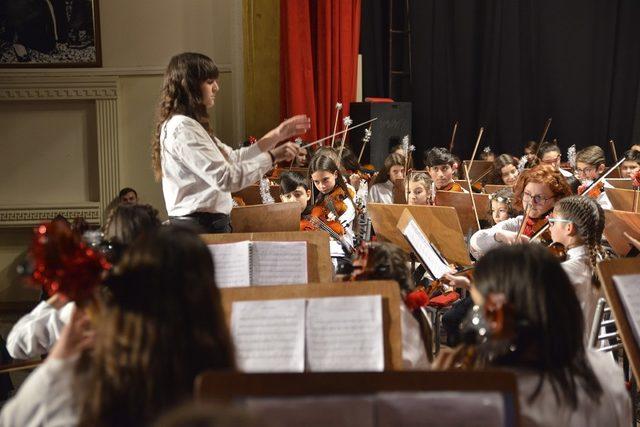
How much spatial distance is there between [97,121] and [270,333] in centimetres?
466

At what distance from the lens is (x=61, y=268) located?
5.17ft

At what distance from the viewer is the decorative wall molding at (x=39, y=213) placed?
20.6 feet

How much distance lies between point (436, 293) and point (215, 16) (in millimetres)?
3379

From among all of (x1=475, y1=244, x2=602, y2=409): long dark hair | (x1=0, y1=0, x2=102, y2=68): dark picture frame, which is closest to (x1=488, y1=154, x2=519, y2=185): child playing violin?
(x1=0, y1=0, x2=102, y2=68): dark picture frame

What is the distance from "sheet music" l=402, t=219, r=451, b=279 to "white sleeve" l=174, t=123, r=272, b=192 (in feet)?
2.31

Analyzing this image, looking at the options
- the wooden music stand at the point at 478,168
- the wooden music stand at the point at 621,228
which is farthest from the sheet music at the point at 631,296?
the wooden music stand at the point at 478,168

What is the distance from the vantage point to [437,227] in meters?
3.66

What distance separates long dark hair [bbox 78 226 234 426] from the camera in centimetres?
138

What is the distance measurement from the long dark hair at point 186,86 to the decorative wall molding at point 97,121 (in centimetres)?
329

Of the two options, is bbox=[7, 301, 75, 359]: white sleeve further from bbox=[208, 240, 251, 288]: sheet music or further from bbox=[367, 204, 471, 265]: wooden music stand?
bbox=[367, 204, 471, 265]: wooden music stand

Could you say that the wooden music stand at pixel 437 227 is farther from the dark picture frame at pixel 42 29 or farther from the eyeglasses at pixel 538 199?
the dark picture frame at pixel 42 29

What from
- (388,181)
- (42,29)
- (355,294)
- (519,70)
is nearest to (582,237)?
(355,294)

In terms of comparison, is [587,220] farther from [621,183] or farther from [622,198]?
[621,183]

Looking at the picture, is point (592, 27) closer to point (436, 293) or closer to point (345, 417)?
point (436, 293)
